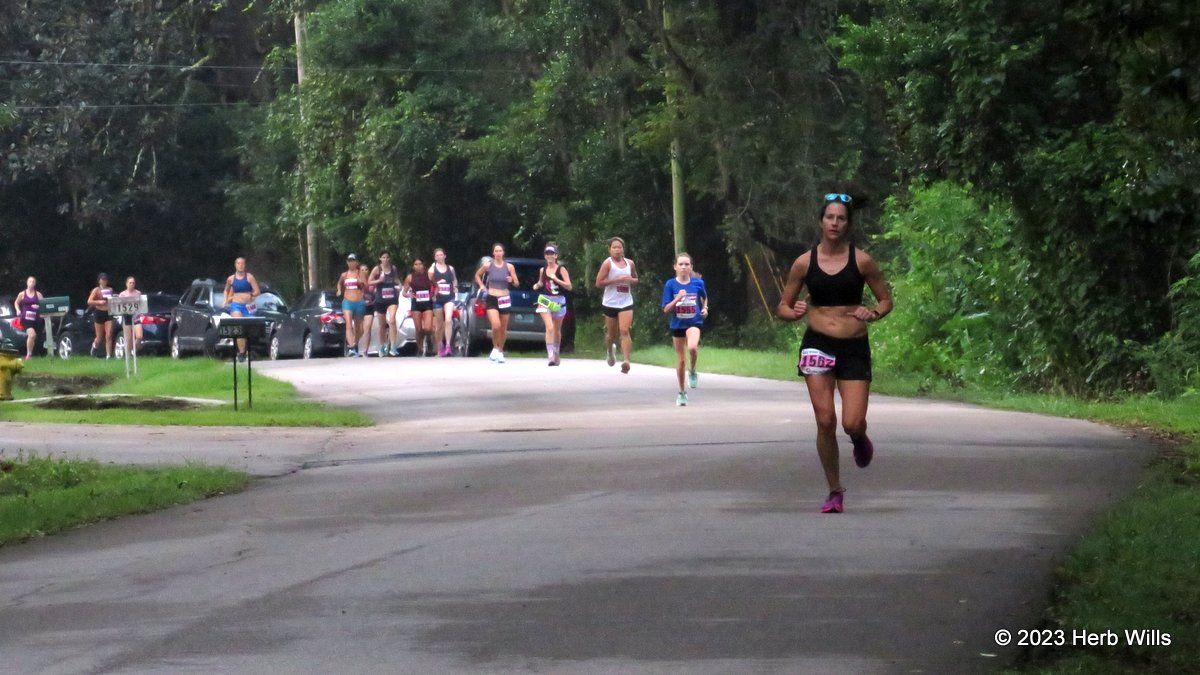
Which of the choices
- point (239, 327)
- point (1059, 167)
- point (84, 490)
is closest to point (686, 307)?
point (1059, 167)

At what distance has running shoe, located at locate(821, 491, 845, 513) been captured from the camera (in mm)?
11141

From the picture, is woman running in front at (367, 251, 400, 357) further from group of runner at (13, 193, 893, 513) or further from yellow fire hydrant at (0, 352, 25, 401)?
yellow fire hydrant at (0, 352, 25, 401)

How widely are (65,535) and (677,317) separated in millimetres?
9430

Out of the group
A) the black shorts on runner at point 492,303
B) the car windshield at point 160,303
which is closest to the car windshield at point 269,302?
the car windshield at point 160,303

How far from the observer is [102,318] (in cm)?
4331

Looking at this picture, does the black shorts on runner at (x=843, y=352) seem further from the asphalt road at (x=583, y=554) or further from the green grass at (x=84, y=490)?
the green grass at (x=84, y=490)

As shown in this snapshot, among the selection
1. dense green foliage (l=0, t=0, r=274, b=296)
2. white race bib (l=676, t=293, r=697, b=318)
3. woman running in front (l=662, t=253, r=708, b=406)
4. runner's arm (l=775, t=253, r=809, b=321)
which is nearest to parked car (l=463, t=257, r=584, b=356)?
woman running in front (l=662, t=253, r=708, b=406)

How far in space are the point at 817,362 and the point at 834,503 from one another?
32.8 inches

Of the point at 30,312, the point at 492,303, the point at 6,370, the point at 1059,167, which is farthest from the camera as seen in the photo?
the point at 30,312

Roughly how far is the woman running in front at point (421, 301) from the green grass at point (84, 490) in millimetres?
18960

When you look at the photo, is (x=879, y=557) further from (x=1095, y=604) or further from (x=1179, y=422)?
(x=1179, y=422)

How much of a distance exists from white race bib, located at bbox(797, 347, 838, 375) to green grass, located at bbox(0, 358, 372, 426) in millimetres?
9062

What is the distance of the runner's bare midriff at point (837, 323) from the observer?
1102 centimetres

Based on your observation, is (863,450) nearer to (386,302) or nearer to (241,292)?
(241,292)
